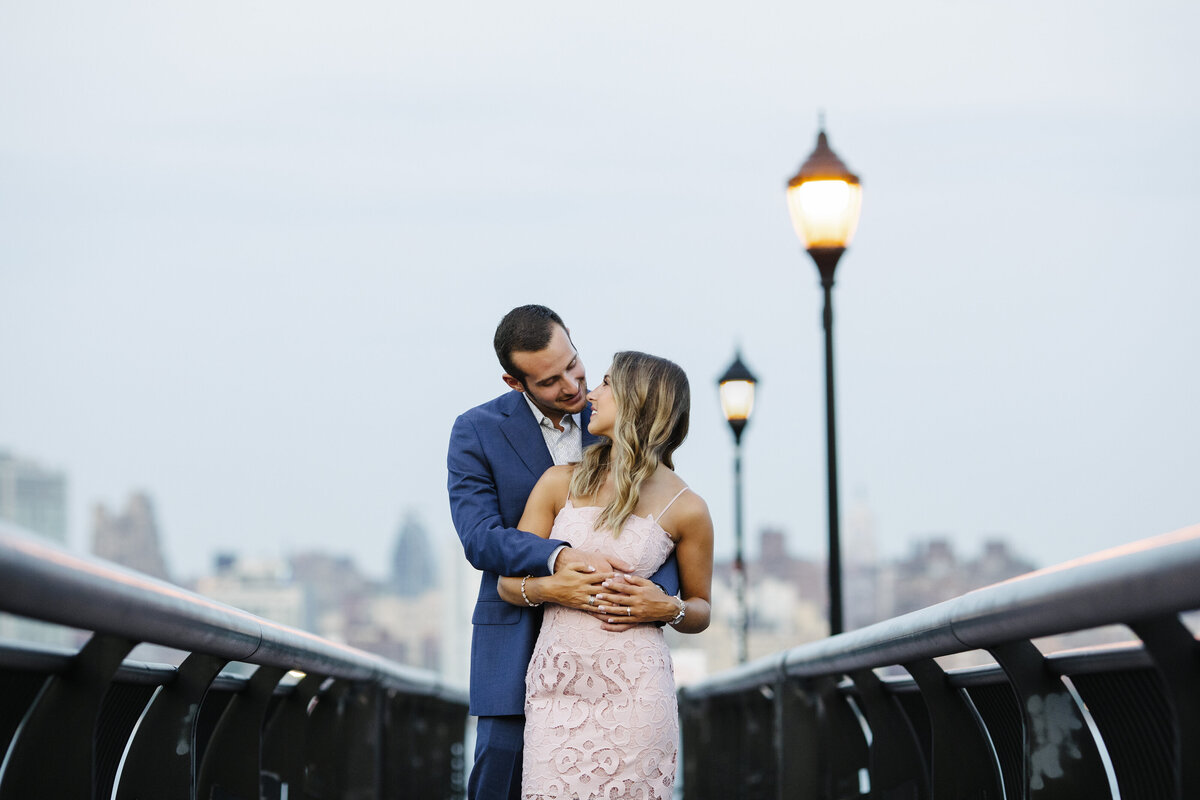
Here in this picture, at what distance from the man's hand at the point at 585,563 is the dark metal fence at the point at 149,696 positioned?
0.82m

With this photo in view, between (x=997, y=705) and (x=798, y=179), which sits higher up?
(x=798, y=179)

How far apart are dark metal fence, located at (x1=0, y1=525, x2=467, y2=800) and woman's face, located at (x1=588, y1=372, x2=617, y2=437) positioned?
1.09m

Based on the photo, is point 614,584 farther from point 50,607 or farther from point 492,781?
point 50,607

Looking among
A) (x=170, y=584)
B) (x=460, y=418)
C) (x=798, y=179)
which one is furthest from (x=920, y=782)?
(x=798, y=179)

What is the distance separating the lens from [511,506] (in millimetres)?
5129

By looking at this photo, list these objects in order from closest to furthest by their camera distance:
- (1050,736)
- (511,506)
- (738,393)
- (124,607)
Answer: (124,607), (1050,736), (511,506), (738,393)

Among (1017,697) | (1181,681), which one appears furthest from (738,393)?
(1181,681)

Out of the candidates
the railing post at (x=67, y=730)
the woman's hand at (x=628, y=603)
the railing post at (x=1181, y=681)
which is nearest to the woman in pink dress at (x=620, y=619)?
the woman's hand at (x=628, y=603)

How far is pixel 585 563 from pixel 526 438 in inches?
29.4

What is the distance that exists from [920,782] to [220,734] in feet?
6.45

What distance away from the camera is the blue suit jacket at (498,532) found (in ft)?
15.5

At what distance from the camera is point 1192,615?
206 cm

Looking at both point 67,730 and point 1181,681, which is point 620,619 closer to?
point 67,730

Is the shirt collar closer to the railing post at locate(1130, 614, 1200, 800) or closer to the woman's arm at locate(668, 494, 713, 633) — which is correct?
the woman's arm at locate(668, 494, 713, 633)
